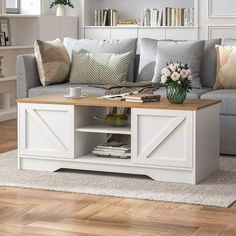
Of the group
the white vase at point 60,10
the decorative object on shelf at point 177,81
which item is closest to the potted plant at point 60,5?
the white vase at point 60,10

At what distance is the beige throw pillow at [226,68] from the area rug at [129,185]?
3.66ft

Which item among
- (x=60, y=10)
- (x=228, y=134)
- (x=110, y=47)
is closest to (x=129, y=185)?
(x=228, y=134)

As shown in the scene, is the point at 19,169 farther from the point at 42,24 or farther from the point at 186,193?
the point at 42,24

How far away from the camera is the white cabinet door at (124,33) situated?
9.09 meters

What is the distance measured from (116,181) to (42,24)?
13.3ft

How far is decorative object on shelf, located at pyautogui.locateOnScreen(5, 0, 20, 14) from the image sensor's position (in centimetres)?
866

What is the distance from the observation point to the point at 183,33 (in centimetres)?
880

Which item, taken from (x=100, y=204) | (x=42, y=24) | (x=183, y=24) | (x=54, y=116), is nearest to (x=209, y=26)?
(x=183, y=24)

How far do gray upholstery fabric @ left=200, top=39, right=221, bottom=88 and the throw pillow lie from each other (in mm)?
686

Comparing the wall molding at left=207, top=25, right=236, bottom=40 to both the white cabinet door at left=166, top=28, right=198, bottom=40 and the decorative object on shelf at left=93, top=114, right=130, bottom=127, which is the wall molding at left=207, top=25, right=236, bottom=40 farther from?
the decorative object on shelf at left=93, top=114, right=130, bottom=127

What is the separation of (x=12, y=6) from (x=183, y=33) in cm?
206

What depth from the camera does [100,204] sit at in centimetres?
427

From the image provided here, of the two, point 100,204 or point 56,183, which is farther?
point 56,183

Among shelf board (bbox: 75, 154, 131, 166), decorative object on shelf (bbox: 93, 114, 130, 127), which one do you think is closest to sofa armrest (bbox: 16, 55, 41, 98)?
decorative object on shelf (bbox: 93, 114, 130, 127)
